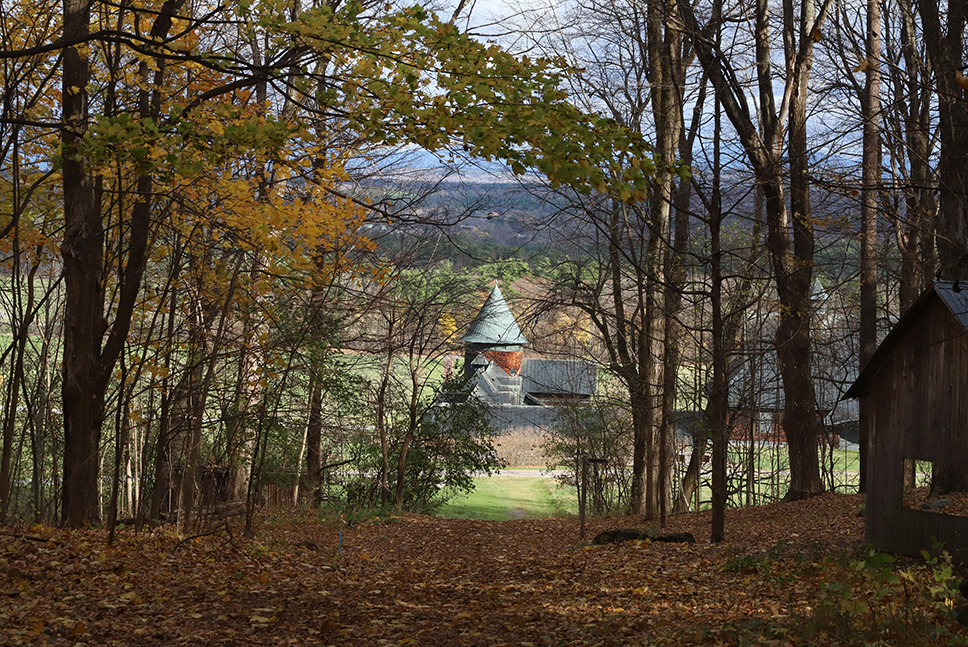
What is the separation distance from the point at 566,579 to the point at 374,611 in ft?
7.51

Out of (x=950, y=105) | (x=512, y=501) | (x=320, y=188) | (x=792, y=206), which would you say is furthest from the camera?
(x=512, y=501)

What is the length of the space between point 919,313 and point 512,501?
2159 centimetres

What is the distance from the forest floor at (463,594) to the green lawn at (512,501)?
14881 mm

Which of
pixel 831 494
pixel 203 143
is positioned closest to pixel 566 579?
pixel 203 143

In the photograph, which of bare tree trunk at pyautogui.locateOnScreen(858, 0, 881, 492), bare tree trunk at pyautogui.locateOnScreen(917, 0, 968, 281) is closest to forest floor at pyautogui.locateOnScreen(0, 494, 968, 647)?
bare tree trunk at pyautogui.locateOnScreen(917, 0, 968, 281)

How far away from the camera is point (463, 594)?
24.1 ft

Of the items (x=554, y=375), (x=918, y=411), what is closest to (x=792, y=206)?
(x=918, y=411)

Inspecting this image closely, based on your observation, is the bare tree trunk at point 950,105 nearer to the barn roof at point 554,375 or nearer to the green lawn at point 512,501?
the barn roof at point 554,375

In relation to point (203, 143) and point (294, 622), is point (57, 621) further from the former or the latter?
point (203, 143)

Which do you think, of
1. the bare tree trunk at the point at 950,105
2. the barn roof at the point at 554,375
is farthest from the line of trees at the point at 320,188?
the barn roof at the point at 554,375

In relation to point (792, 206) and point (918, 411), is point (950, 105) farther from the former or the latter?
point (792, 206)

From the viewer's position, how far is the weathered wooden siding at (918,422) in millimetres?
7836

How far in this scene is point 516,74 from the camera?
18.3 feet

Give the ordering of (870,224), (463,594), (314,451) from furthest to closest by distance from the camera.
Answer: (314,451), (870,224), (463,594)
